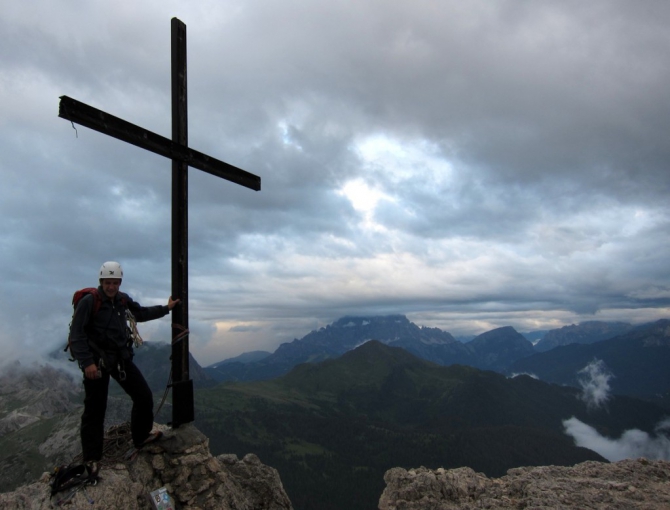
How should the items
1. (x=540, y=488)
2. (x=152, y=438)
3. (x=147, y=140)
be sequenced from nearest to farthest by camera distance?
(x=152, y=438) → (x=147, y=140) → (x=540, y=488)

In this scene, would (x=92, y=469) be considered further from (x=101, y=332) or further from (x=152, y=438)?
(x=101, y=332)

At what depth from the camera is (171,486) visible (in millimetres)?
9148

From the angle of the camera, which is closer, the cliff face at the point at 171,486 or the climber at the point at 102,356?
the cliff face at the point at 171,486

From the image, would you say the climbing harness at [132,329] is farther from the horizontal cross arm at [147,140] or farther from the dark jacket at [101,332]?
the horizontal cross arm at [147,140]

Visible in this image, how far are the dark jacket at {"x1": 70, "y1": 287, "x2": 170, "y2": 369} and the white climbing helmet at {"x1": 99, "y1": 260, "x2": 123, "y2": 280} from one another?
360mm

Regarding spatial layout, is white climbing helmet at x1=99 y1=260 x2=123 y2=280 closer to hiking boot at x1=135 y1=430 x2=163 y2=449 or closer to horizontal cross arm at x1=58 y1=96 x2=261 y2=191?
horizontal cross arm at x1=58 y1=96 x2=261 y2=191

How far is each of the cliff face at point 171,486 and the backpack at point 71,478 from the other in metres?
0.12

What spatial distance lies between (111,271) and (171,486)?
4933 mm

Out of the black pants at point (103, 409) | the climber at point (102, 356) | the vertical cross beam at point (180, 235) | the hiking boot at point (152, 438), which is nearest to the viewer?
the climber at point (102, 356)

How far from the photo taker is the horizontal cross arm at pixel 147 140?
26.6ft

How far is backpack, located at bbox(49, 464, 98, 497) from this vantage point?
7.81 m

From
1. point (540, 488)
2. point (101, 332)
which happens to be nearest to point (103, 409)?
point (101, 332)

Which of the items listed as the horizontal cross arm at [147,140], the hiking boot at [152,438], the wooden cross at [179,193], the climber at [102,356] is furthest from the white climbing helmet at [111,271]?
the hiking boot at [152,438]

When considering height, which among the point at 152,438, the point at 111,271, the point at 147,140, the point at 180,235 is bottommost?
the point at 152,438
